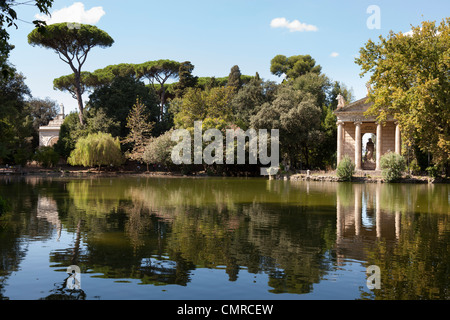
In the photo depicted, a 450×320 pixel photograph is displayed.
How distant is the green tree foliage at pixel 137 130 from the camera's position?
5291 centimetres

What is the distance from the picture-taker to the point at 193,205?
18.1m

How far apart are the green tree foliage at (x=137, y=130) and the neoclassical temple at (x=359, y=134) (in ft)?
74.7

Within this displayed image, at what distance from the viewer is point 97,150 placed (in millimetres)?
48469

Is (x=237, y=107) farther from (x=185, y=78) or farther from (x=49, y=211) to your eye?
(x=49, y=211)

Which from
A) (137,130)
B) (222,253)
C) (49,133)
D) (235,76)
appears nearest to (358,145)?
(235,76)

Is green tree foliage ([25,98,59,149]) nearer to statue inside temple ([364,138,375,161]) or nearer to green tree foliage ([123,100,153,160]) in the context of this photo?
green tree foliage ([123,100,153,160])

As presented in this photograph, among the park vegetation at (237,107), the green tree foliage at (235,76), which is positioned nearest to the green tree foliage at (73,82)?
the park vegetation at (237,107)

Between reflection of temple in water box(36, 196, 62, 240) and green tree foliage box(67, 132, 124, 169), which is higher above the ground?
green tree foliage box(67, 132, 124, 169)

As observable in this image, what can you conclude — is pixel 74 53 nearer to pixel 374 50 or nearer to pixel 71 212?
pixel 374 50

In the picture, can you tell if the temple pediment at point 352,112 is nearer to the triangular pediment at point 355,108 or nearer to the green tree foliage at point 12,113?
the triangular pediment at point 355,108

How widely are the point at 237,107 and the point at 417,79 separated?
78.4 ft

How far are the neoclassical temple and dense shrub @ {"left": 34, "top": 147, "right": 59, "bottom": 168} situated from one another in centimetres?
3349

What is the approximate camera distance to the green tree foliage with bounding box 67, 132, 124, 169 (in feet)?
159
